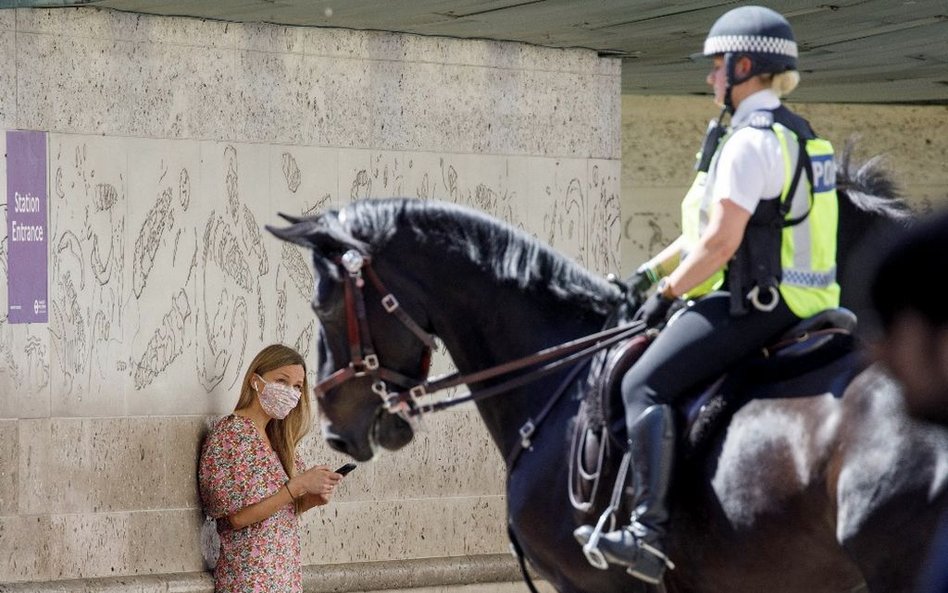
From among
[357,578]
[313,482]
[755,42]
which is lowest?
[357,578]

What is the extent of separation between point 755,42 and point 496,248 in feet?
3.57

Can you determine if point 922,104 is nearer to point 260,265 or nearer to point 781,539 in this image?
point 260,265

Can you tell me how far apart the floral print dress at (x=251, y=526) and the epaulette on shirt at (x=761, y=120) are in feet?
10.7

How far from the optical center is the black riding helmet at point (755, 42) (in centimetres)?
482

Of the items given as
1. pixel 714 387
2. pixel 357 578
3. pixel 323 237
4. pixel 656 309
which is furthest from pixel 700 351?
pixel 357 578

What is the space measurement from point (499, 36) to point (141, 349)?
8.44 ft

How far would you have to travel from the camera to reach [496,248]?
17.7 ft

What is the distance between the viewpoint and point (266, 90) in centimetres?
824

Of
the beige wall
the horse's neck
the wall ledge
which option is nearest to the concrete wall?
the wall ledge

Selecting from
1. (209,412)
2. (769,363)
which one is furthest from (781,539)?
(209,412)

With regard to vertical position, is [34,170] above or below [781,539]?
above

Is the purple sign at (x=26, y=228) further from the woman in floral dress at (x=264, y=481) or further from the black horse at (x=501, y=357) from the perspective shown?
the black horse at (x=501, y=357)

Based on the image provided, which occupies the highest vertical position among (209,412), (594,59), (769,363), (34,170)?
(594,59)

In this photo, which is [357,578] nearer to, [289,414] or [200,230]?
[289,414]
